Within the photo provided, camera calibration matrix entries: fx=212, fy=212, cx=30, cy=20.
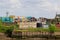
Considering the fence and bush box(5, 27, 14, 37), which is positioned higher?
bush box(5, 27, 14, 37)

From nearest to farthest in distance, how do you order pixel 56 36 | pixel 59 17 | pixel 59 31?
pixel 56 36 → pixel 59 31 → pixel 59 17

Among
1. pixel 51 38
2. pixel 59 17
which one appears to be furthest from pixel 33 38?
pixel 59 17

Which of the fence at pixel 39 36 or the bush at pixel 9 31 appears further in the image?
the bush at pixel 9 31

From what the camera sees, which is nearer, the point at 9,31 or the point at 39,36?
the point at 39,36

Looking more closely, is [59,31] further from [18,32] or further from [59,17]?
[59,17]

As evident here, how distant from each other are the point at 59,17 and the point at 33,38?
17138mm

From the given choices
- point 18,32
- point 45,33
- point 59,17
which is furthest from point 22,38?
point 59,17

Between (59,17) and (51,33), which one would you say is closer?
(51,33)

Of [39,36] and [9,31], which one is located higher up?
[9,31]

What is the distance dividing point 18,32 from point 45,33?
293 centimetres

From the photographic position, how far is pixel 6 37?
22859 millimetres

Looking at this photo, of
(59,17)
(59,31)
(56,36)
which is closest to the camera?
(56,36)

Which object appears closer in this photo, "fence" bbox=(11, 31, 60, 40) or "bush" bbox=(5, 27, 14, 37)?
"fence" bbox=(11, 31, 60, 40)

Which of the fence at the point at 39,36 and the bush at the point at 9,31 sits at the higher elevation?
the bush at the point at 9,31
